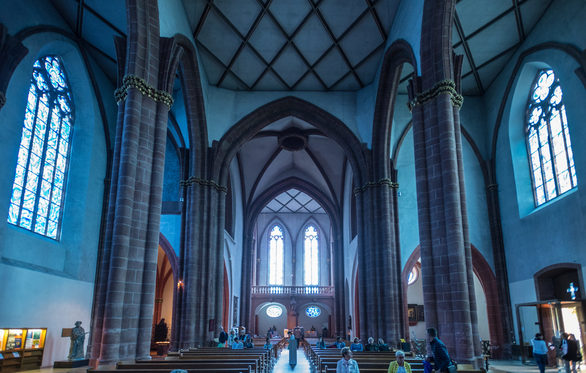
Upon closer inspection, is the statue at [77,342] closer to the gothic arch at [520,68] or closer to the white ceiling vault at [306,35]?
the white ceiling vault at [306,35]

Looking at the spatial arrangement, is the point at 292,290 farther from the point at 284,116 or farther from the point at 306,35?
the point at 306,35

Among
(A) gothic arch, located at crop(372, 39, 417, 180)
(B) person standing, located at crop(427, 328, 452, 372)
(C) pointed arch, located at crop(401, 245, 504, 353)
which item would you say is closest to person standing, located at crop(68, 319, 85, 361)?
(B) person standing, located at crop(427, 328, 452, 372)

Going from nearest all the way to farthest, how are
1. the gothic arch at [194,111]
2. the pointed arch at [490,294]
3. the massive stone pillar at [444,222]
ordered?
the massive stone pillar at [444,222] < the gothic arch at [194,111] < the pointed arch at [490,294]

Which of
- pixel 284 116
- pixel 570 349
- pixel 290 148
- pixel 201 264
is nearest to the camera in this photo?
pixel 570 349

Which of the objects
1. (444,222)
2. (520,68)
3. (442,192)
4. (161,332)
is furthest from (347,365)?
(161,332)

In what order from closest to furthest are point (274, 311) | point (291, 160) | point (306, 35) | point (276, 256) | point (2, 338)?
point (2, 338)
point (306, 35)
point (291, 160)
point (274, 311)
point (276, 256)

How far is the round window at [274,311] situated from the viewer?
3600 cm

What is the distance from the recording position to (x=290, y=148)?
24875 mm

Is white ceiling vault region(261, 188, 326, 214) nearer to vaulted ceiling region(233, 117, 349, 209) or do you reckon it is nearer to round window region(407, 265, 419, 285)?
vaulted ceiling region(233, 117, 349, 209)

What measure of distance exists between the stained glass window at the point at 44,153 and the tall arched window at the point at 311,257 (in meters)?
24.7

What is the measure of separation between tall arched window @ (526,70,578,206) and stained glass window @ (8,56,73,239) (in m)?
16.2

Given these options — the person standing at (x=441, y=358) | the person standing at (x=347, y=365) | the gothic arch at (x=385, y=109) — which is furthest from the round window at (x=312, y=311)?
the person standing at (x=441, y=358)

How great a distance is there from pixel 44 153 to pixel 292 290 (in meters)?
23.8

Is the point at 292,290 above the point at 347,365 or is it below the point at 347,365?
above
